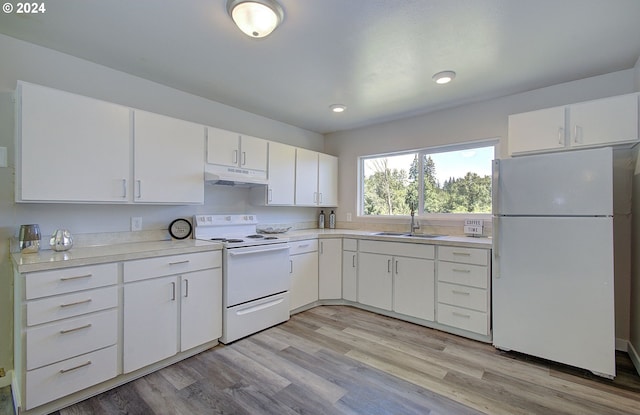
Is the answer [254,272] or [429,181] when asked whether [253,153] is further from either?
[429,181]

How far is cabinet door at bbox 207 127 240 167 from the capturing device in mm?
2773

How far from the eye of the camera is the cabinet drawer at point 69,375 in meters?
1.61

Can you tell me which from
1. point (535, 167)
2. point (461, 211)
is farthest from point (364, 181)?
point (535, 167)

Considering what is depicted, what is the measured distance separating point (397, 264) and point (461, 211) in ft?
3.34

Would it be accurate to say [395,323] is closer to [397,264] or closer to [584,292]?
[397,264]

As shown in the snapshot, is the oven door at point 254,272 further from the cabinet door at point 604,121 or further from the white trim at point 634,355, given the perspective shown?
the white trim at point 634,355

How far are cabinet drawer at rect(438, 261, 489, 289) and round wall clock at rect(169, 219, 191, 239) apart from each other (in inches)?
99.8

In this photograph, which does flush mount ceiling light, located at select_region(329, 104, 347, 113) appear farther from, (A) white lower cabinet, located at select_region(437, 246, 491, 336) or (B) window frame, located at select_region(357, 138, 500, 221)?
(A) white lower cabinet, located at select_region(437, 246, 491, 336)

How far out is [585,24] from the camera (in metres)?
1.82

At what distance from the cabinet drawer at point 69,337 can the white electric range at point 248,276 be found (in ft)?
2.82

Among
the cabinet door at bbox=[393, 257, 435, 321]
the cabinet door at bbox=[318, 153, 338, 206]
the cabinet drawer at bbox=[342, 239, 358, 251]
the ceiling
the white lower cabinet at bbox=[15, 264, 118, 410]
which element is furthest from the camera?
the cabinet door at bbox=[318, 153, 338, 206]

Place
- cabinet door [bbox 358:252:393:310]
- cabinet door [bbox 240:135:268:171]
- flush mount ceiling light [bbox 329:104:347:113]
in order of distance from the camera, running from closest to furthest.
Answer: cabinet door [bbox 240:135:268:171] → cabinet door [bbox 358:252:393:310] → flush mount ceiling light [bbox 329:104:347:113]

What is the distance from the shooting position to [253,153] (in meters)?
3.16

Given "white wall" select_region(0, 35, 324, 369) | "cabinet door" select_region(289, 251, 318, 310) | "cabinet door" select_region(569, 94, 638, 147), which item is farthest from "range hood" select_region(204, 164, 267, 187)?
"cabinet door" select_region(569, 94, 638, 147)
